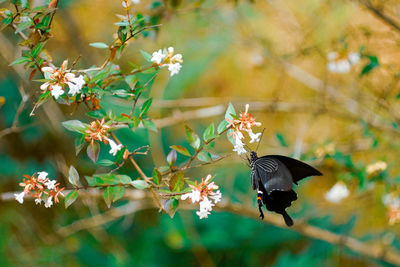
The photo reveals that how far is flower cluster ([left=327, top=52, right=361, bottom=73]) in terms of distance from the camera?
1.56m

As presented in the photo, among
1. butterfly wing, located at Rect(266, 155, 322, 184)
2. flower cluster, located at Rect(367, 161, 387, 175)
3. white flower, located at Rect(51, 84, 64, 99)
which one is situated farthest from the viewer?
flower cluster, located at Rect(367, 161, 387, 175)

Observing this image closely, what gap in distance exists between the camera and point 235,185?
7.61 ft

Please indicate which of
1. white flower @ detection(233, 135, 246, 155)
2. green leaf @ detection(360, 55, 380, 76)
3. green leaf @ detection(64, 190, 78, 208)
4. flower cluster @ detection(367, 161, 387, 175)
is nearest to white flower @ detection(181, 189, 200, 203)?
white flower @ detection(233, 135, 246, 155)

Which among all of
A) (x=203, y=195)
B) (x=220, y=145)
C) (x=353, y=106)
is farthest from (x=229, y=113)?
(x=220, y=145)

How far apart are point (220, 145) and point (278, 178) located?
6.64 feet

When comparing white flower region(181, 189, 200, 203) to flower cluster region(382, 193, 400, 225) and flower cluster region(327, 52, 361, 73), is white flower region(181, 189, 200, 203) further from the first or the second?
flower cluster region(327, 52, 361, 73)

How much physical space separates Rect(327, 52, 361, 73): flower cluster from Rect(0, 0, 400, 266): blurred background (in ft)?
0.03

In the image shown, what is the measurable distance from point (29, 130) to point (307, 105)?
5.33ft

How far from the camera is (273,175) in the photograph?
0.80 meters

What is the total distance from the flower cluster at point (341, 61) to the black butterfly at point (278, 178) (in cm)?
88

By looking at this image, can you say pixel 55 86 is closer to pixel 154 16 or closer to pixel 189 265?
pixel 154 16

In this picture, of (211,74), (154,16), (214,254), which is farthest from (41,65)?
(211,74)

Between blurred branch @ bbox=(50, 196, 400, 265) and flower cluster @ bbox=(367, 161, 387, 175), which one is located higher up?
flower cluster @ bbox=(367, 161, 387, 175)

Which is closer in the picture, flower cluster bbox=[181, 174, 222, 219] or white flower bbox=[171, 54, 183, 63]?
flower cluster bbox=[181, 174, 222, 219]
